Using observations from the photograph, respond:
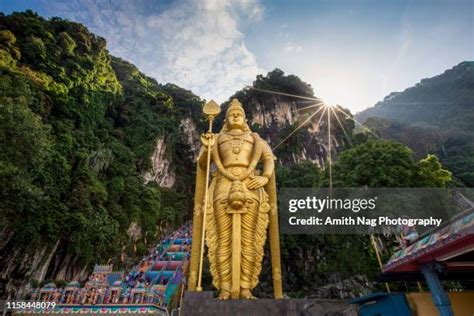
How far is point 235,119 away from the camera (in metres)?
5.42

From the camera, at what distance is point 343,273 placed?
10867 millimetres

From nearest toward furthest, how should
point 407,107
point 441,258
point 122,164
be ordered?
point 441,258
point 122,164
point 407,107

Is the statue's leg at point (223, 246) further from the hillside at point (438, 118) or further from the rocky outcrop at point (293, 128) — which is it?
the rocky outcrop at point (293, 128)

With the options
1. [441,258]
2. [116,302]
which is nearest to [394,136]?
[116,302]

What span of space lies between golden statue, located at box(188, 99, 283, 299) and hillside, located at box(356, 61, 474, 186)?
2120 centimetres

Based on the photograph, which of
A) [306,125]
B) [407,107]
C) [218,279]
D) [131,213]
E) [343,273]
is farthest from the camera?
[407,107]

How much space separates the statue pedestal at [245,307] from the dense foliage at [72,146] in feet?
23.5

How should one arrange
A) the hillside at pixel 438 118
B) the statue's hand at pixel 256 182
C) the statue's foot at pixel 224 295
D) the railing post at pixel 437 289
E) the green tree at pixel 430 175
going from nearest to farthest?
the railing post at pixel 437 289 < the statue's foot at pixel 224 295 < the statue's hand at pixel 256 182 < the green tree at pixel 430 175 < the hillside at pixel 438 118

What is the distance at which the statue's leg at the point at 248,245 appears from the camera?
4.34 meters

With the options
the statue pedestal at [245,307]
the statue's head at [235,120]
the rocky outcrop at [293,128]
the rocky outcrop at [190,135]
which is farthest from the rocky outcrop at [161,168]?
the statue pedestal at [245,307]

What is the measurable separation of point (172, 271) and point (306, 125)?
19422 millimetres

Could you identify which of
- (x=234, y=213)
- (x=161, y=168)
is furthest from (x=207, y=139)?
(x=161, y=168)

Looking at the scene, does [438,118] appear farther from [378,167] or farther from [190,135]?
[378,167]

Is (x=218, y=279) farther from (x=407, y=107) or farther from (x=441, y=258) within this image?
(x=407, y=107)
